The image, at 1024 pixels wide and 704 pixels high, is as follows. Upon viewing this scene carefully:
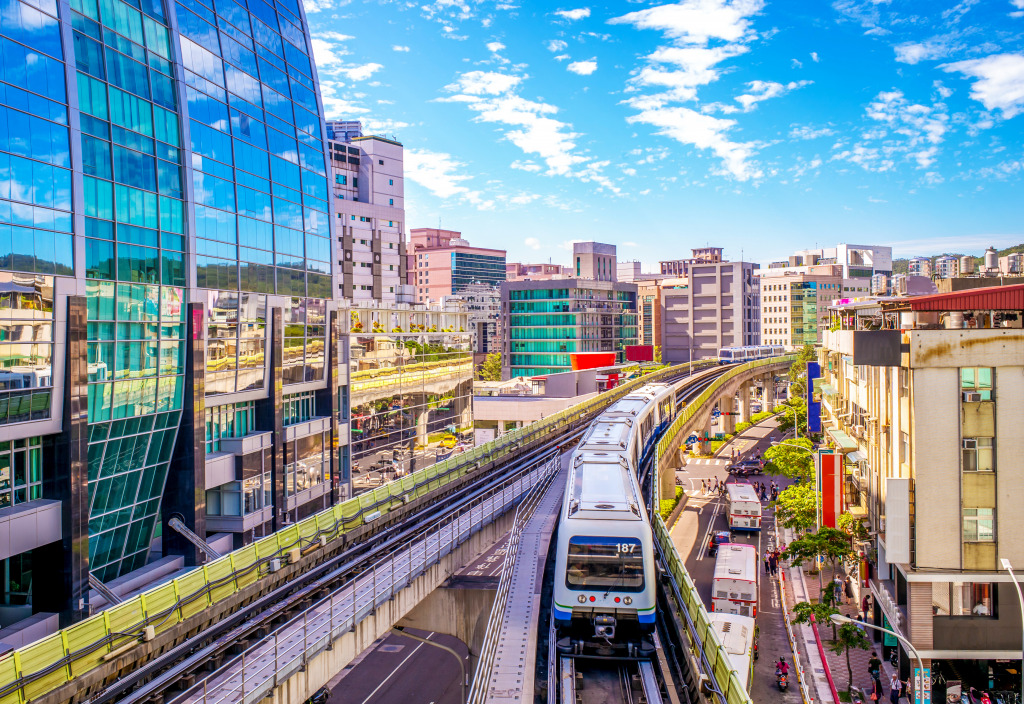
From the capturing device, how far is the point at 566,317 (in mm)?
116500

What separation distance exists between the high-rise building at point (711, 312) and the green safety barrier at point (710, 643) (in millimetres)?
129761

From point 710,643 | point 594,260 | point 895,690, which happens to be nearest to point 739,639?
point 895,690

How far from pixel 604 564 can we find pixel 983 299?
1869 centimetres

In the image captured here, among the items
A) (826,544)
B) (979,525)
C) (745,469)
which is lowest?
(745,469)

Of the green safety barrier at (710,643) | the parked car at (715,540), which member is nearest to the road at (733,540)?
the parked car at (715,540)

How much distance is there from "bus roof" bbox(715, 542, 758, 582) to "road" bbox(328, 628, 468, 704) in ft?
46.8

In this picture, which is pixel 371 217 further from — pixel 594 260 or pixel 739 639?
pixel 594 260

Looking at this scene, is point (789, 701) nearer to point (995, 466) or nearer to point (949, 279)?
point (995, 466)

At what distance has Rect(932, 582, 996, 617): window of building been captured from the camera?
2742 cm

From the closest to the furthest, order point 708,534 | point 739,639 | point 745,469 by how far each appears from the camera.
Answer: point 739,639
point 708,534
point 745,469

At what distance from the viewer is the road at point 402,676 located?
3516cm

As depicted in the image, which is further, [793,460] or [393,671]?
Answer: [793,460]

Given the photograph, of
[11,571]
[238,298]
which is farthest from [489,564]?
[11,571]

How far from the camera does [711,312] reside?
15412 centimetres
